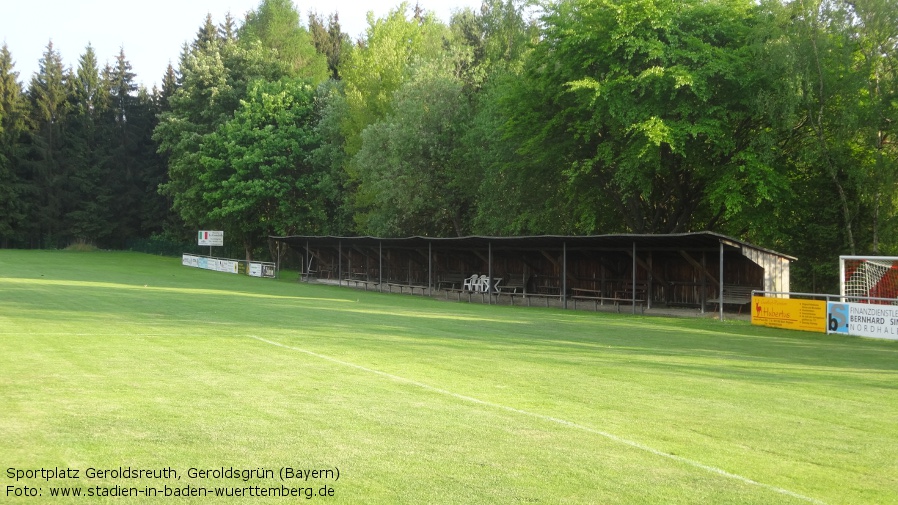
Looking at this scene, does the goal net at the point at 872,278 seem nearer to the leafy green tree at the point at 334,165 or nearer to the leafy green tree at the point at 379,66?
the leafy green tree at the point at 379,66

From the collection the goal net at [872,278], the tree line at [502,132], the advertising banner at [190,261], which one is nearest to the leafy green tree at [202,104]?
the tree line at [502,132]

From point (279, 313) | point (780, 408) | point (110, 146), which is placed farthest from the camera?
point (110, 146)

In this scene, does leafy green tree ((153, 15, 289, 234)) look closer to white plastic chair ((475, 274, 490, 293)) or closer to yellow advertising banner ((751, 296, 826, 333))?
white plastic chair ((475, 274, 490, 293))

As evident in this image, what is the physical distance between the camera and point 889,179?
Result: 102 ft

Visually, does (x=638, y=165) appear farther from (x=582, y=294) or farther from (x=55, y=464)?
(x=55, y=464)

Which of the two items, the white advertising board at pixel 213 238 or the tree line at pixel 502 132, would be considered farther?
the white advertising board at pixel 213 238

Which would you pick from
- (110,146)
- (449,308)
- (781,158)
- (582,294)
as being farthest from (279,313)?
(110,146)

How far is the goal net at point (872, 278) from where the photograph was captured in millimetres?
23953

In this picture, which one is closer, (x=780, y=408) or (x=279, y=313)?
(x=780, y=408)

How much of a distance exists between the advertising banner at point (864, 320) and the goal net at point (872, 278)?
1.23 meters

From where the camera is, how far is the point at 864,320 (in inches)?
877

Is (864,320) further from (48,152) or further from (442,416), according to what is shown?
(48,152)

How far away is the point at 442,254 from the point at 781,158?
1846 centimetres

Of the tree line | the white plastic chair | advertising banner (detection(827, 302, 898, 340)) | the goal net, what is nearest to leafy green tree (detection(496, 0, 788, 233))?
the tree line
